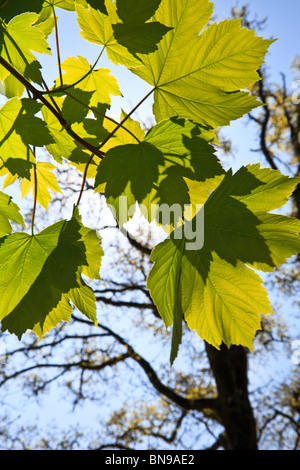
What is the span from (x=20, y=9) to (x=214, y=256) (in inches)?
16.5

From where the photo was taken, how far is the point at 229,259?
50 cm

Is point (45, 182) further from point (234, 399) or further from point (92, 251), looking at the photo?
point (234, 399)

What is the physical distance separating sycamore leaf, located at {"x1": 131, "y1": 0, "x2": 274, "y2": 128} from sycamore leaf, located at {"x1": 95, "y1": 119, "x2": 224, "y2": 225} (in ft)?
0.18

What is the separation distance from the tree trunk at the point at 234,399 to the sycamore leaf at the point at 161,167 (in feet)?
17.3

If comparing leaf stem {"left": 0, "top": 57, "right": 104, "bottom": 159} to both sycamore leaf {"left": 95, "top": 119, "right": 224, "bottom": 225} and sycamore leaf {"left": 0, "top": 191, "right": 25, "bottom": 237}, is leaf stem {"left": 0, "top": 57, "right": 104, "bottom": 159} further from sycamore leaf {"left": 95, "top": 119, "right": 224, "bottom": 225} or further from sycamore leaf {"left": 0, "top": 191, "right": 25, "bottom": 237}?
sycamore leaf {"left": 0, "top": 191, "right": 25, "bottom": 237}

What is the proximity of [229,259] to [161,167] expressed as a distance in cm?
15

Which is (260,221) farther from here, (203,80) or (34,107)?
(34,107)

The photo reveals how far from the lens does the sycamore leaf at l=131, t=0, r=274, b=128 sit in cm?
48

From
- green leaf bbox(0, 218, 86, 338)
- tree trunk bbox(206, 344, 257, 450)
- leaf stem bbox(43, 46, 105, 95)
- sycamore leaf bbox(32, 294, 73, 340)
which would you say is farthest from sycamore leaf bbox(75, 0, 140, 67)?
tree trunk bbox(206, 344, 257, 450)

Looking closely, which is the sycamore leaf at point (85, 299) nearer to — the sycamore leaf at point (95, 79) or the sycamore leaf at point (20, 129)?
the sycamore leaf at point (20, 129)

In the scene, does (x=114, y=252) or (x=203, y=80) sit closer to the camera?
(x=203, y=80)
